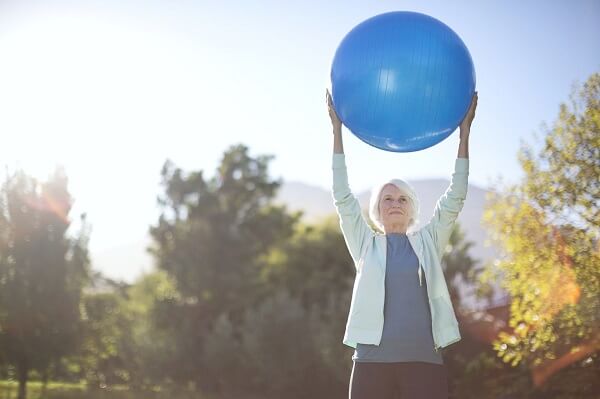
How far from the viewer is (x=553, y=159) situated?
8023 mm

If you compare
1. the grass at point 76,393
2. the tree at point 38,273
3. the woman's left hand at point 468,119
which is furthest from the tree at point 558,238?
the grass at point 76,393

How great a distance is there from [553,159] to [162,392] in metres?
12.8

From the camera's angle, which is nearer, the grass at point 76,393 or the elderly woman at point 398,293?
the elderly woman at point 398,293

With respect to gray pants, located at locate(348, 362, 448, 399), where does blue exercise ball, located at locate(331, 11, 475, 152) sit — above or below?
above

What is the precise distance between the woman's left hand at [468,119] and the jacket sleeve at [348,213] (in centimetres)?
62

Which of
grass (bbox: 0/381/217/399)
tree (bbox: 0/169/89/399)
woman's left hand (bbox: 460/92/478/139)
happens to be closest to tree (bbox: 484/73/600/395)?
woman's left hand (bbox: 460/92/478/139)

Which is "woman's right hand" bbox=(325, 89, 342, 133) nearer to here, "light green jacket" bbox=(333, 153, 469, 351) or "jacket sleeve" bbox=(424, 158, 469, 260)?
"light green jacket" bbox=(333, 153, 469, 351)

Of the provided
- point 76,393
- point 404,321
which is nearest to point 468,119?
point 404,321

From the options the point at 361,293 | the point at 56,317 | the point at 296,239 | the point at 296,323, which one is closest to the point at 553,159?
the point at 361,293

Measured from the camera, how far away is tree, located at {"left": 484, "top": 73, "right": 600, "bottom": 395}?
7.48m

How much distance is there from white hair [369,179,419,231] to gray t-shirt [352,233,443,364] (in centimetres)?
26

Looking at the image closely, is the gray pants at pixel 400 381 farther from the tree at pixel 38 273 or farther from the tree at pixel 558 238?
the tree at pixel 38 273

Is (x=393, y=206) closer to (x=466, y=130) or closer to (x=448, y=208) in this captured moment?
(x=448, y=208)

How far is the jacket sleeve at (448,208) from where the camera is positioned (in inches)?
111
